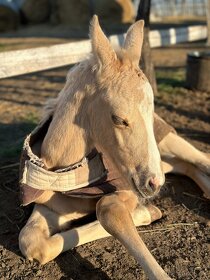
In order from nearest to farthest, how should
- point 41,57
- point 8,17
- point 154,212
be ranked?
point 154,212
point 41,57
point 8,17

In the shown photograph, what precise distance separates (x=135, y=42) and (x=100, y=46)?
0.34 m

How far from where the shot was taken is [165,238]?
3379mm

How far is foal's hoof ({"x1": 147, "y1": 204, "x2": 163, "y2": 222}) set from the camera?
140 inches

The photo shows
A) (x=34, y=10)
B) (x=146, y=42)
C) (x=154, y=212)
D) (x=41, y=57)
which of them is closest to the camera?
(x=154, y=212)

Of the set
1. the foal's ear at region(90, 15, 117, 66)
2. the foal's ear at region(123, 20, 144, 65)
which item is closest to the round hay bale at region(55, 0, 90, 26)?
the foal's ear at region(123, 20, 144, 65)

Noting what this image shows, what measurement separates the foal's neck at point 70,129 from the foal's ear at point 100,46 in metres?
0.19

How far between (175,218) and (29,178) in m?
1.35

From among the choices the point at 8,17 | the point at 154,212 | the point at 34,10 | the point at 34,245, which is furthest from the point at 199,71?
the point at 34,10

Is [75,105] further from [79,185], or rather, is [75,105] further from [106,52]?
[79,185]

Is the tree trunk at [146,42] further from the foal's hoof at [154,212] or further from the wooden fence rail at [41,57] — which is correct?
the foal's hoof at [154,212]

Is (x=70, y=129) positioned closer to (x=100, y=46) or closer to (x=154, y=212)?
(x=100, y=46)

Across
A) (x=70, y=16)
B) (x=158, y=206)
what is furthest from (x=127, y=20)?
(x=158, y=206)

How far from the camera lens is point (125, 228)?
2920 mm

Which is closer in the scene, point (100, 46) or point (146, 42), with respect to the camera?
point (100, 46)
